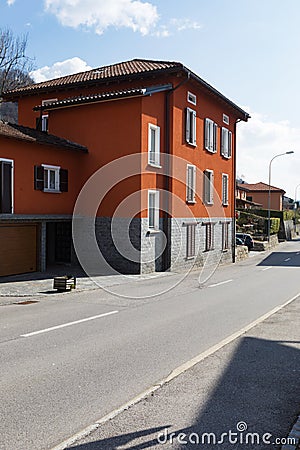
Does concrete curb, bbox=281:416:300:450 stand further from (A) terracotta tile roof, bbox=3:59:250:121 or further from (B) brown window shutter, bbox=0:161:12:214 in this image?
(A) terracotta tile roof, bbox=3:59:250:121

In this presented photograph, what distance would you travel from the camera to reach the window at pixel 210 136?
28.4 m

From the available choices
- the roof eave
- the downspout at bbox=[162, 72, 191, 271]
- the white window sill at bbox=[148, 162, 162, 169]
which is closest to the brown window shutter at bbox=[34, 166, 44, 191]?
the white window sill at bbox=[148, 162, 162, 169]

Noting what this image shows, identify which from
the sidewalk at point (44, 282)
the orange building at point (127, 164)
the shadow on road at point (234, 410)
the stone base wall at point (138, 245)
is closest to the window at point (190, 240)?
the orange building at point (127, 164)

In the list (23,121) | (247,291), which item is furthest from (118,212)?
(23,121)

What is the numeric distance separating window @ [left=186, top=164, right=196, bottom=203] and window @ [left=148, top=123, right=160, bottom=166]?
2.93 m

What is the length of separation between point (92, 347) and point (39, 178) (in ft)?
43.2

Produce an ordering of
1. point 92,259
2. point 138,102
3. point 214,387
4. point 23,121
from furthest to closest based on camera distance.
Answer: point 23,121
point 92,259
point 138,102
point 214,387

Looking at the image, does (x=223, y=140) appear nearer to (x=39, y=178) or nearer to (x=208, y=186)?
(x=208, y=186)

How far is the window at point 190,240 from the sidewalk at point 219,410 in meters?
18.0

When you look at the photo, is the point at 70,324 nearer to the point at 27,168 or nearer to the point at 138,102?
the point at 27,168

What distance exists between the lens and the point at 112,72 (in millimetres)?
25562

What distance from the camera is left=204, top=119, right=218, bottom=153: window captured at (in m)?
28.4

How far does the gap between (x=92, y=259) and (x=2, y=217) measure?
20.5 ft

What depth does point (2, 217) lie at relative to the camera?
715 inches
